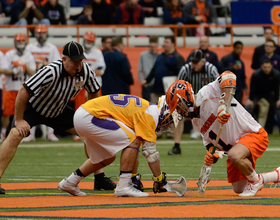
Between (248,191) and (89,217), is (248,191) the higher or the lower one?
the lower one

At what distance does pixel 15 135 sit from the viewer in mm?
5977

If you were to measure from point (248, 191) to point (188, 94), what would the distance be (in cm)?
112

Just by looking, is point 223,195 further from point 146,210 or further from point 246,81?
point 246,81

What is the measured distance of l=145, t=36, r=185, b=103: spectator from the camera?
12898mm

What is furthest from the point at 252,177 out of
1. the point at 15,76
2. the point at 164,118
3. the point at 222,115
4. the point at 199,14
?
the point at 199,14

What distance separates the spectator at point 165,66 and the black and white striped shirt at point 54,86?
21.8ft

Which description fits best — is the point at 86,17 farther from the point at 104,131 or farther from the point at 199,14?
the point at 104,131

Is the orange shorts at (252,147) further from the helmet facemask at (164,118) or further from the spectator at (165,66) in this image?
the spectator at (165,66)

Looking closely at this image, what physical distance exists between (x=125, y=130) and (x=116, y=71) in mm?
7477

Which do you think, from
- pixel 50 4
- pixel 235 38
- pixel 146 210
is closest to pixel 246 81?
pixel 235 38

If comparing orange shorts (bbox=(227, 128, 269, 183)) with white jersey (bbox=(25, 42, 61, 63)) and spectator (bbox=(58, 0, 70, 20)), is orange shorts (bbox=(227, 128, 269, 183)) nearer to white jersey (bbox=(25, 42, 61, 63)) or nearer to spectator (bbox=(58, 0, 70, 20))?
white jersey (bbox=(25, 42, 61, 63))

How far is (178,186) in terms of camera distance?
564cm

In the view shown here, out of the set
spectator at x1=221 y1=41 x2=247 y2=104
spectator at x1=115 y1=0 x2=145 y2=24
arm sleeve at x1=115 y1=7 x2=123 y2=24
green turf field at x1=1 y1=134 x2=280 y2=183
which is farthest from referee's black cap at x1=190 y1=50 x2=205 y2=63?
arm sleeve at x1=115 y1=7 x2=123 y2=24

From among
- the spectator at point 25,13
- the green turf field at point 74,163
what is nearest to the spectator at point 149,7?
the spectator at point 25,13
